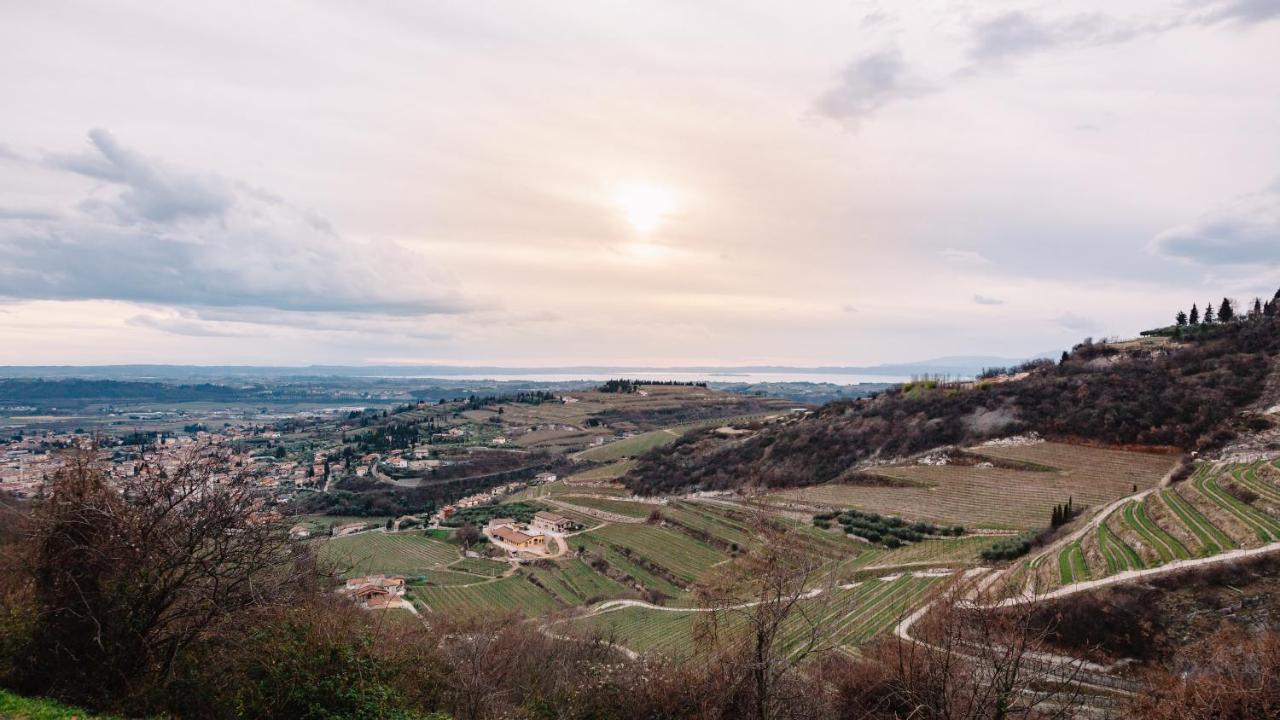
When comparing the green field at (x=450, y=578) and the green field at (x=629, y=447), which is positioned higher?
the green field at (x=629, y=447)

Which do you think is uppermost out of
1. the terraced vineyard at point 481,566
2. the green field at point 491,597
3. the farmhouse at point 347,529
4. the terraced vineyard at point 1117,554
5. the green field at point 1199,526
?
the green field at point 1199,526

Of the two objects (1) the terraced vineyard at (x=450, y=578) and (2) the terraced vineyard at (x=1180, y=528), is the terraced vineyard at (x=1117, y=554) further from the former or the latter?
(1) the terraced vineyard at (x=450, y=578)

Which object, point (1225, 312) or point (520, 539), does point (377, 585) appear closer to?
point (520, 539)

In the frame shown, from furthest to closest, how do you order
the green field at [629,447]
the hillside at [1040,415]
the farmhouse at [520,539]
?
the green field at [629,447], the farmhouse at [520,539], the hillside at [1040,415]

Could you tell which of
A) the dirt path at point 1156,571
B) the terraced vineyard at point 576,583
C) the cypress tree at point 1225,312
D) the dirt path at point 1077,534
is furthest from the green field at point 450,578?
the cypress tree at point 1225,312

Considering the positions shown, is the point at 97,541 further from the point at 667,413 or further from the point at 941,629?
the point at 667,413

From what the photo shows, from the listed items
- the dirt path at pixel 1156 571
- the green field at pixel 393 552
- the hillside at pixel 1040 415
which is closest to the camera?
the dirt path at pixel 1156 571
